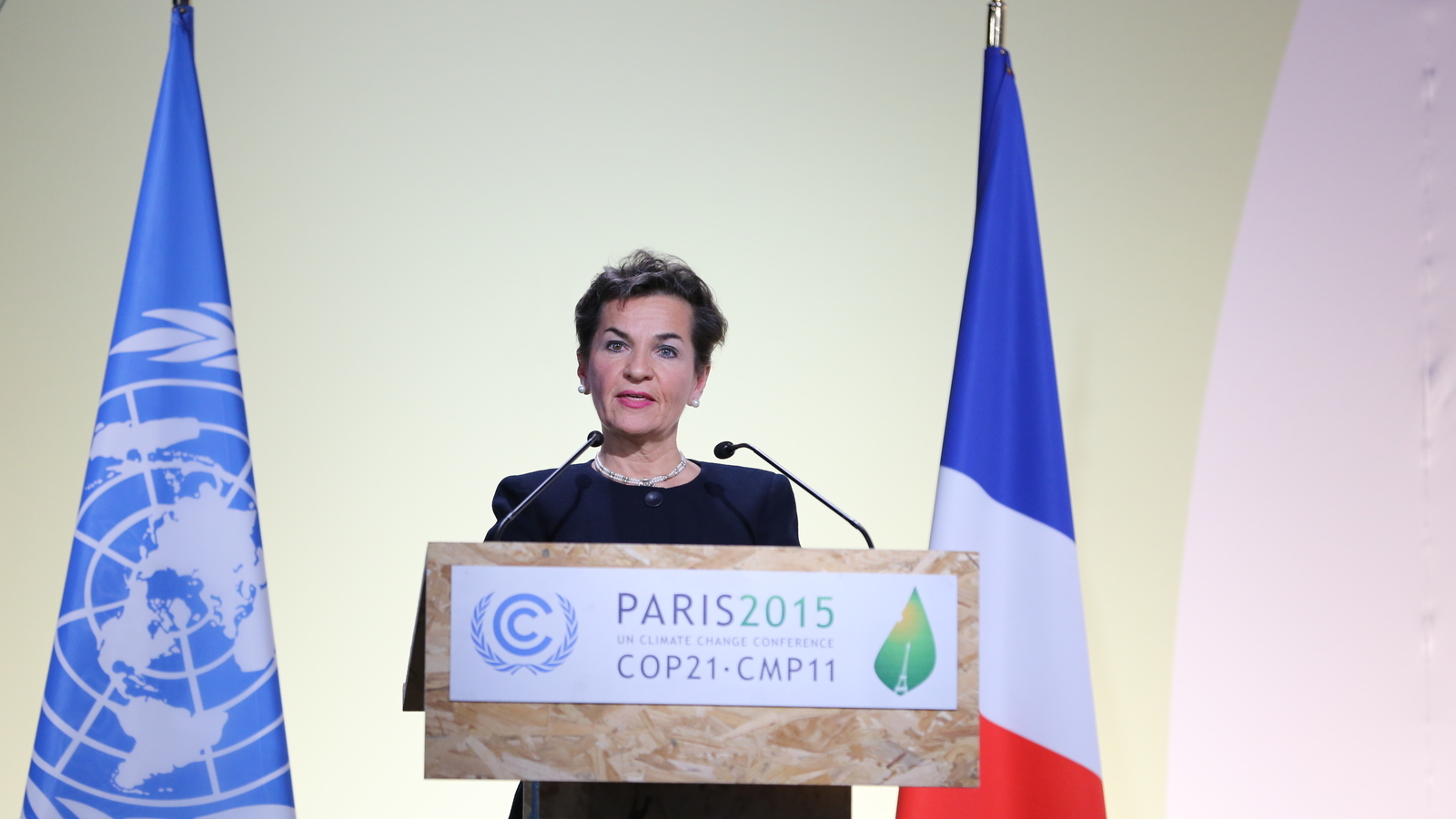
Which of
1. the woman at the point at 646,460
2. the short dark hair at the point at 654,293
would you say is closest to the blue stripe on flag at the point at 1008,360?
the woman at the point at 646,460

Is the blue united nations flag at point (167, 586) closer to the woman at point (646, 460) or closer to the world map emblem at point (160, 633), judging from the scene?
the world map emblem at point (160, 633)

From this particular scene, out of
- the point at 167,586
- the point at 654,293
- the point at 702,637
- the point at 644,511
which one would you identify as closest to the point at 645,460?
the point at 644,511

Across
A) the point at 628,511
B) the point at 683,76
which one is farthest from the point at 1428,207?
the point at 628,511

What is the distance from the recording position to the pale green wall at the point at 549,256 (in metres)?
2.65

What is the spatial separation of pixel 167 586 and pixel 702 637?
1079 mm

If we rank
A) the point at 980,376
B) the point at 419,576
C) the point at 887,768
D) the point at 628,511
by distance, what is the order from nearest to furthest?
the point at 887,768 < the point at 628,511 < the point at 980,376 < the point at 419,576

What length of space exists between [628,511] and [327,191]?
1.36 metres

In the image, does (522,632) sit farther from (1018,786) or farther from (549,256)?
(549,256)

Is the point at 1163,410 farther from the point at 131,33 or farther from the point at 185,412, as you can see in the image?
the point at 131,33

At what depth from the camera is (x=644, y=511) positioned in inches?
76.3

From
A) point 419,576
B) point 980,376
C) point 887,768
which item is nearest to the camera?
point 887,768

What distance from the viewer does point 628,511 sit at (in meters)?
1.94

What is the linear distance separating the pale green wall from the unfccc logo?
1.42 metres

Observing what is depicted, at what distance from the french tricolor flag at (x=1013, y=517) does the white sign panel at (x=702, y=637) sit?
0.76m
